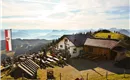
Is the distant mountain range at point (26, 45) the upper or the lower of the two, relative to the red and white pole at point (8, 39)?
lower

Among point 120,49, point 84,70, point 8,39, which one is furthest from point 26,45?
point 8,39

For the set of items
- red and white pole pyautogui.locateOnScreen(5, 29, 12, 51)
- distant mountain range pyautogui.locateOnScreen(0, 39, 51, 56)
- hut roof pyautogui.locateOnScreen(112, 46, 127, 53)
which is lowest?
distant mountain range pyautogui.locateOnScreen(0, 39, 51, 56)

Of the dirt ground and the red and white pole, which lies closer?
the red and white pole

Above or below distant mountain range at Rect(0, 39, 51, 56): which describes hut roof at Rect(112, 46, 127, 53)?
above

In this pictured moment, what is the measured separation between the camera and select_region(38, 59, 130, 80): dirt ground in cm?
1311

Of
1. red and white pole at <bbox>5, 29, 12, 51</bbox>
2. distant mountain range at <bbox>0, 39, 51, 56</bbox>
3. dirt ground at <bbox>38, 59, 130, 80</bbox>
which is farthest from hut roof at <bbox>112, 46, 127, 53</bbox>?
red and white pole at <bbox>5, 29, 12, 51</bbox>

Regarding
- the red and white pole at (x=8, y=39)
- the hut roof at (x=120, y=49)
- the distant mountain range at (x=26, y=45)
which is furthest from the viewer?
the distant mountain range at (x=26, y=45)

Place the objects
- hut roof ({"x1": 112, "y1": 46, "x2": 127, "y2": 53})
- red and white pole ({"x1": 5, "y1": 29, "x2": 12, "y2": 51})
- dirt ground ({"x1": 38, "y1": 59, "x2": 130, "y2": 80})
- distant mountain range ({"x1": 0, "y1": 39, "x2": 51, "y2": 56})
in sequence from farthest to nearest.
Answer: distant mountain range ({"x1": 0, "y1": 39, "x2": 51, "y2": 56})
hut roof ({"x1": 112, "y1": 46, "x2": 127, "y2": 53})
dirt ground ({"x1": 38, "y1": 59, "x2": 130, "y2": 80})
red and white pole ({"x1": 5, "y1": 29, "x2": 12, "y2": 51})

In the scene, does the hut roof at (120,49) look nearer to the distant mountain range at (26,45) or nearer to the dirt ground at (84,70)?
the dirt ground at (84,70)

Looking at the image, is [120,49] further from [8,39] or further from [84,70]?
[8,39]

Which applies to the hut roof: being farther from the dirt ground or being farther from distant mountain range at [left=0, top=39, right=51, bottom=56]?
distant mountain range at [left=0, top=39, right=51, bottom=56]

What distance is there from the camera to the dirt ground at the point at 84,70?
13.1 m

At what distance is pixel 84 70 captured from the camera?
47.9 feet

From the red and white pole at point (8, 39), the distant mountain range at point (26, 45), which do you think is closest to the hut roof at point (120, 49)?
the distant mountain range at point (26, 45)
